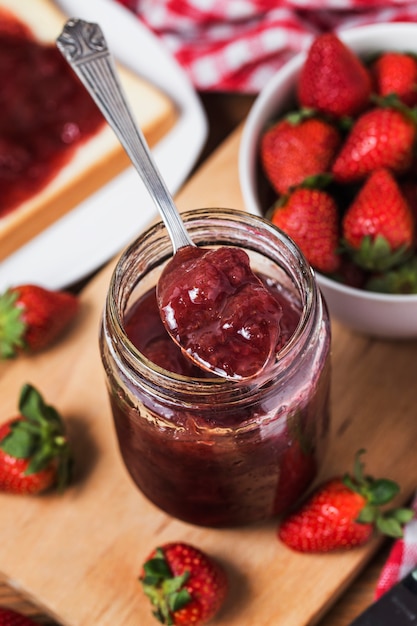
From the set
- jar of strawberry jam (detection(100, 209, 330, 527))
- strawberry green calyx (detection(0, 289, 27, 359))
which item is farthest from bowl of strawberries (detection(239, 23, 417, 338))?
strawberry green calyx (detection(0, 289, 27, 359))

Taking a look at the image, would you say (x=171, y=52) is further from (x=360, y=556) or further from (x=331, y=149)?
(x=360, y=556)

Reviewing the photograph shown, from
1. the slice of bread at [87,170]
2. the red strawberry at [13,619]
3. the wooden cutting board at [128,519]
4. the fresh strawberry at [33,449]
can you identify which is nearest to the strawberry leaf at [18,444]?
the fresh strawberry at [33,449]

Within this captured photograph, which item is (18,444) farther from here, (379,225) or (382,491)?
(379,225)

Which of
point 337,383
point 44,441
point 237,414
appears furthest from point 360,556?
point 44,441

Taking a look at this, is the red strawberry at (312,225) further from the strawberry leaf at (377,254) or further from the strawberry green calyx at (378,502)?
the strawberry green calyx at (378,502)

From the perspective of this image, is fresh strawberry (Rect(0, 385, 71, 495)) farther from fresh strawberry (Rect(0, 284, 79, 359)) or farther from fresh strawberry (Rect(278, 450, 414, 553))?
fresh strawberry (Rect(278, 450, 414, 553))
